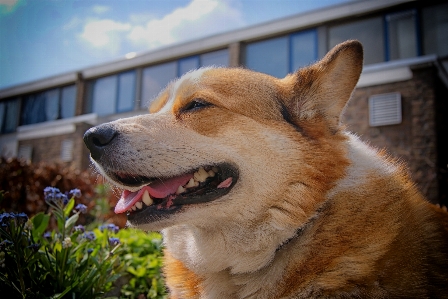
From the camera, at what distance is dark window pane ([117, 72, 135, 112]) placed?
1504cm

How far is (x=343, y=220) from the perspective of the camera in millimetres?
2141

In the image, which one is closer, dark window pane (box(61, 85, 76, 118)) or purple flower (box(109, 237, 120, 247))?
purple flower (box(109, 237, 120, 247))

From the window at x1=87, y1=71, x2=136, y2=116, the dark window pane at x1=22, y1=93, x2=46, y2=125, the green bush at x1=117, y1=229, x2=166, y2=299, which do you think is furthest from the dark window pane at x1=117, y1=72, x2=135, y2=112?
the green bush at x1=117, y1=229, x2=166, y2=299

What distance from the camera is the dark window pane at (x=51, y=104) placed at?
15023mm

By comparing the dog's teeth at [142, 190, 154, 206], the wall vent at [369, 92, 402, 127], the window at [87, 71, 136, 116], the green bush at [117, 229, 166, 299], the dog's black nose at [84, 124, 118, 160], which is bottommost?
the green bush at [117, 229, 166, 299]

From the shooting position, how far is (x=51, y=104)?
15.7 meters

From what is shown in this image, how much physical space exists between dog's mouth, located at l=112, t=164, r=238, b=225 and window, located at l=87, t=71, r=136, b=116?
1284 centimetres

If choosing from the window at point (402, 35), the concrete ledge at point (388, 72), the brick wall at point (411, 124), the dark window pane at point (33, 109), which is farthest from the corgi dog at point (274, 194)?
the dark window pane at point (33, 109)

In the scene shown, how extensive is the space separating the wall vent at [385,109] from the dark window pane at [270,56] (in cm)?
327

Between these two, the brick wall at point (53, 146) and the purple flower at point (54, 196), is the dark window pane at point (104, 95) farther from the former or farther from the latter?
the purple flower at point (54, 196)

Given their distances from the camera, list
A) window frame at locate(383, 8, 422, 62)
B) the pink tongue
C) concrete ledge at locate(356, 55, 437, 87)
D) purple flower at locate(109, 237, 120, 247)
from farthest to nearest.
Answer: window frame at locate(383, 8, 422, 62), concrete ledge at locate(356, 55, 437, 87), purple flower at locate(109, 237, 120, 247), the pink tongue

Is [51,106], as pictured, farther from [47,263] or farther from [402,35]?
[47,263]

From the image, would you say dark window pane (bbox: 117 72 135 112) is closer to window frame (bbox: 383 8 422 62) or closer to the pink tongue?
window frame (bbox: 383 8 422 62)

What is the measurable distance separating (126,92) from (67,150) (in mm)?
3016
